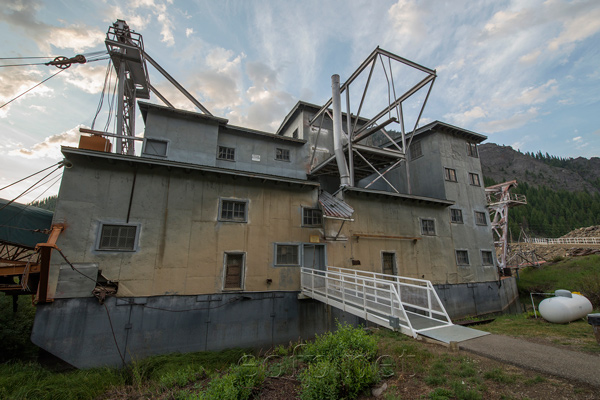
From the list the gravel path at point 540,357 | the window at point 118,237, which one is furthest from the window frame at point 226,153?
the gravel path at point 540,357

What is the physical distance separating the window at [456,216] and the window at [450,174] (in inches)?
106

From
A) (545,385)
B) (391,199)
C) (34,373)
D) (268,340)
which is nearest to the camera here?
(545,385)

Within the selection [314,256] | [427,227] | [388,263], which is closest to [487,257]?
[427,227]

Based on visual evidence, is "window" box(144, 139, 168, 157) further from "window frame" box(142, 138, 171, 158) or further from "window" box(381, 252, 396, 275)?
"window" box(381, 252, 396, 275)

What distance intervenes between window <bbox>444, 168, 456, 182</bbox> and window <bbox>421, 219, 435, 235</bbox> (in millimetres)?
4761

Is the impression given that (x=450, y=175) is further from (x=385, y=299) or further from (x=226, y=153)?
(x=226, y=153)

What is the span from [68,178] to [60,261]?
3.74 metres

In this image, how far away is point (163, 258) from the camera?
1286 cm

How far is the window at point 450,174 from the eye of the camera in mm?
23028

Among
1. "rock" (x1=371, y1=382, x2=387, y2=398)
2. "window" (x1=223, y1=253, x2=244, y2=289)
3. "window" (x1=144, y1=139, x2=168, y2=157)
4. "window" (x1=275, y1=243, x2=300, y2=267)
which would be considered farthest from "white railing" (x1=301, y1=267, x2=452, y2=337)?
"window" (x1=144, y1=139, x2=168, y2=157)

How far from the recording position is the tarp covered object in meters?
11.8

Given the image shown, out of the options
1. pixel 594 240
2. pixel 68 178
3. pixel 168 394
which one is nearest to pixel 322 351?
pixel 168 394

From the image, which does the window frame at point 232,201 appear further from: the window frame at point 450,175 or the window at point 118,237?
the window frame at point 450,175

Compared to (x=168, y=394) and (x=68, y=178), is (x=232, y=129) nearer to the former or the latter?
(x=68, y=178)
